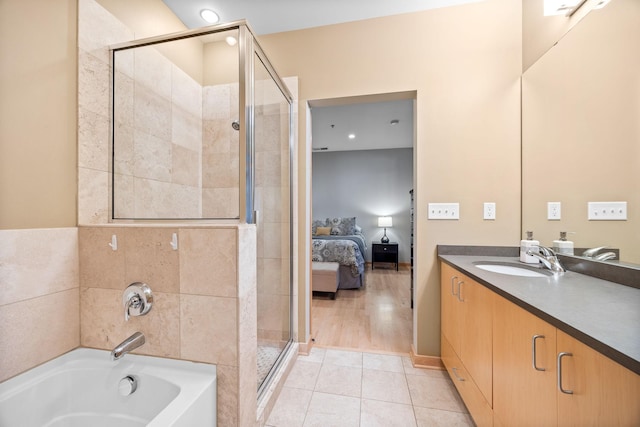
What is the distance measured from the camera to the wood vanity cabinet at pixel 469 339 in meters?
1.15

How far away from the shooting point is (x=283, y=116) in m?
1.92

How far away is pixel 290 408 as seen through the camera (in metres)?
1.44

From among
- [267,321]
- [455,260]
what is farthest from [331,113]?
[267,321]

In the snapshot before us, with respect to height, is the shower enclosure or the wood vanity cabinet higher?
the shower enclosure

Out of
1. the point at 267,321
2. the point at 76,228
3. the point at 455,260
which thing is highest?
the point at 76,228

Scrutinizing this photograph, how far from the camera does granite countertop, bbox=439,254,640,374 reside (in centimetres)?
55

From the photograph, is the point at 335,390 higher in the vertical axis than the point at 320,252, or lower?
lower

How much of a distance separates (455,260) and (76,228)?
7.04 feet

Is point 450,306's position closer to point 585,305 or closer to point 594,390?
point 585,305

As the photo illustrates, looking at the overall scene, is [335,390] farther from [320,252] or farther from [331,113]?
[331,113]

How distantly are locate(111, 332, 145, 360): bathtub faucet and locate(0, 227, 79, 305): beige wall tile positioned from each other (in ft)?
1.36

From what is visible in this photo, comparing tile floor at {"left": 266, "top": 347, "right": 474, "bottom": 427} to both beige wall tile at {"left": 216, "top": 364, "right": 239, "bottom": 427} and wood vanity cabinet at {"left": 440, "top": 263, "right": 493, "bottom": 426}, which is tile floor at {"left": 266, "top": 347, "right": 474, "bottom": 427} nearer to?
wood vanity cabinet at {"left": 440, "top": 263, "right": 493, "bottom": 426}

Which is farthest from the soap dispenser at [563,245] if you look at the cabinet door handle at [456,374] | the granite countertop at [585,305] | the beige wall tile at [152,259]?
the beige wall tile at [152,259]

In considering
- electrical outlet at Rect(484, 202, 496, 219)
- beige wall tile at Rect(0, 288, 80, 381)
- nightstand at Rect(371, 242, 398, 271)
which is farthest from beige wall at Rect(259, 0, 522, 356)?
nightstand at Rect(371, 242, 398, 271)
